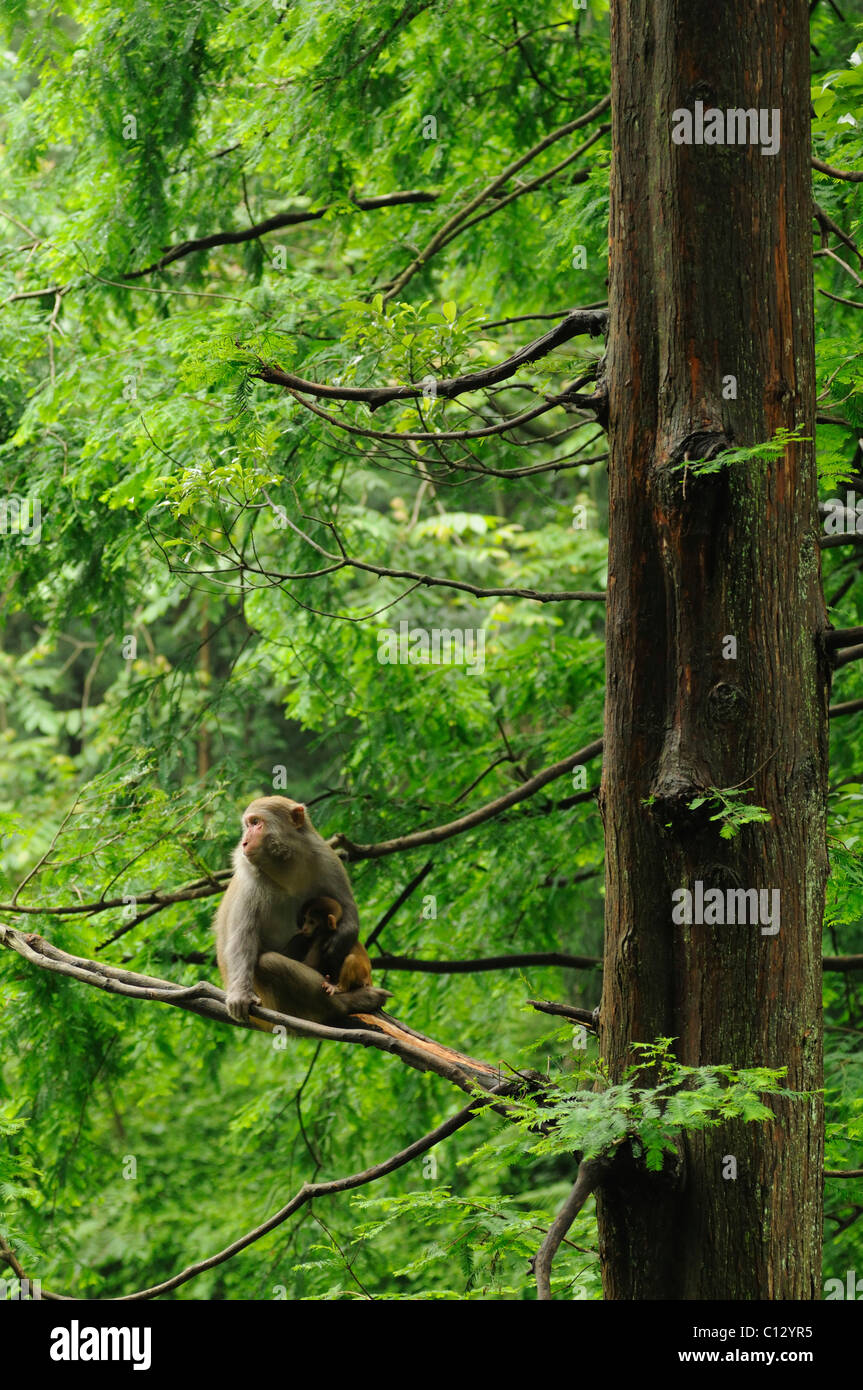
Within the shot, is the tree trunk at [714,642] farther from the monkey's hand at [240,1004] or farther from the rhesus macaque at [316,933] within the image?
the rhesus macaque at [316,933]

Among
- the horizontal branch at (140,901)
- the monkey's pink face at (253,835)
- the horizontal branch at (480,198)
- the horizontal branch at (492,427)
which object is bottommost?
the horizontal branch at (140,901)

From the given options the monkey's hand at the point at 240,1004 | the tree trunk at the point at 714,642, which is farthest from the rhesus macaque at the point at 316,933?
the tree trunk at the point at 714,642

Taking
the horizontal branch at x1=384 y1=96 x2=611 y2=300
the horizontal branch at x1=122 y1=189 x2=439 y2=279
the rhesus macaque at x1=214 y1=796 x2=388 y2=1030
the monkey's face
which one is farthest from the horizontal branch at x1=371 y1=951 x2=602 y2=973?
the horizontal branch at x1=122 y1=189 x2=439 y2=279

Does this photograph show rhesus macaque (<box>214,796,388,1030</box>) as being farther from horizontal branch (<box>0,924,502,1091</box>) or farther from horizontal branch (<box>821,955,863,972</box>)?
horizontal branch (<box>821,955,863,972</box>)

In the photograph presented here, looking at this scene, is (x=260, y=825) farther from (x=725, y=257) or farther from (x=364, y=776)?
(x=725, y=257)

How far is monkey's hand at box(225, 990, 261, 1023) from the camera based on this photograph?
4.47 metres

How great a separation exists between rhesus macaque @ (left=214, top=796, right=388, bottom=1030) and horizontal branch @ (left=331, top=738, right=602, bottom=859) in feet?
0.45

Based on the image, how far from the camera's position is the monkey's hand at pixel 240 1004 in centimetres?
447

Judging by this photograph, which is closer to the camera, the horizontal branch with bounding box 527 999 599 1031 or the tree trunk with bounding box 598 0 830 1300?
the tree trunk with bounding box 598 0 830 1300

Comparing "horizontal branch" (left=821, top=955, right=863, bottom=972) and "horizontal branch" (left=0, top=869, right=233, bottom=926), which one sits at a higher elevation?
"horizontal branch" (left=0, top=869, right=233, bottom=926)

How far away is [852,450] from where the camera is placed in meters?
4.44

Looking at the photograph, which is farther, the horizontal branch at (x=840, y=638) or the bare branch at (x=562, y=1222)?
the horizontal branch at (x=840, y=638)

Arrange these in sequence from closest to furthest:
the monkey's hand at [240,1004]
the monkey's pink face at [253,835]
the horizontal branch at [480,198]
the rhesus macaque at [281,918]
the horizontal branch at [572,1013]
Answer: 1. the horizontal branch at [572,1013]
2. the monkey's hand at [240,1004]
3. the rhesus macaque at [281,918]
4. the monkey's pink face at [253,835]
5. the horizontal branch at [480,198]
